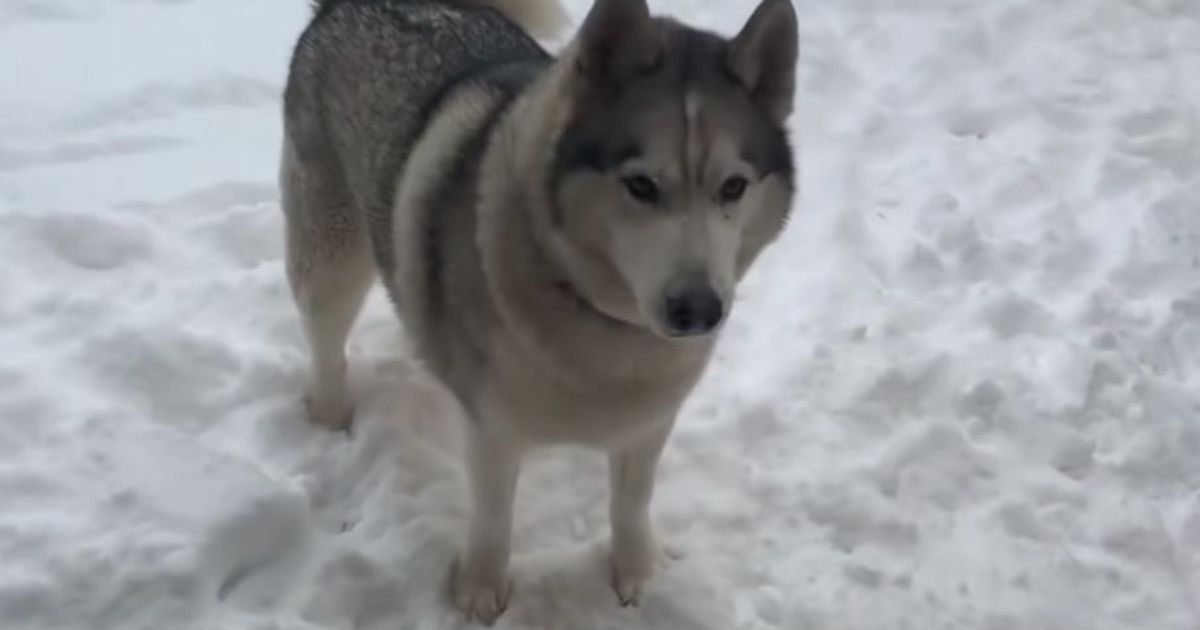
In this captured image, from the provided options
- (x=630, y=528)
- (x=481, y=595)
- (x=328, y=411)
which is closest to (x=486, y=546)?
(x=481, y=595)

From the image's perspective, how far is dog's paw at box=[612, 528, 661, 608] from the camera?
297 centimetres

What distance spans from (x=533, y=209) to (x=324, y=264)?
33.5 inches

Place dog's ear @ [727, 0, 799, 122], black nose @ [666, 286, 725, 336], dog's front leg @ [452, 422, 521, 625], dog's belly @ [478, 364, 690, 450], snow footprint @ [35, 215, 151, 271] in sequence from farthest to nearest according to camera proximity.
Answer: snow footprint @ [35, 215, 151, 271], dog's front leg @ [452, 422, 521, 625], dog's belly @ [478, 364, 690, 450], dog's ear @ [727, 0, 799, 122], black nose @ [666, 286, 725, 336]

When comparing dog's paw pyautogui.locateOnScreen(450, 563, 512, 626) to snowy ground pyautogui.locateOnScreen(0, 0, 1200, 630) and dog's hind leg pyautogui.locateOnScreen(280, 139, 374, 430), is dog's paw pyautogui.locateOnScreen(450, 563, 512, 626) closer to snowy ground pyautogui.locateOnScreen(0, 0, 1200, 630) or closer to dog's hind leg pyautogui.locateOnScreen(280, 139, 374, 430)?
snowy ground pyautogui.locateOnScreen(0, 0, 1200, 630)

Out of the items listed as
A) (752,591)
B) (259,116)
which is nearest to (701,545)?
(752,591)

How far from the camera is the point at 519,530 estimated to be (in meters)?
3.13

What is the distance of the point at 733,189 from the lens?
7.54 feet

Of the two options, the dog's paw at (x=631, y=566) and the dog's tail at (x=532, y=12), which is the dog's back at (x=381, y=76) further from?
the dog's paw at (x=631, y=566)

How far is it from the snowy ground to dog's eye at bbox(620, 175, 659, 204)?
1020mm

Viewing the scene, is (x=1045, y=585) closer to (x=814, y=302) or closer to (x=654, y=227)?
(x=814, y=302)

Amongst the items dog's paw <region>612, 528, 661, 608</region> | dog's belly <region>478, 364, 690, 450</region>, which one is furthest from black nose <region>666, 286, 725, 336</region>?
dog's paw <region>612, 528, 661, 608</region>

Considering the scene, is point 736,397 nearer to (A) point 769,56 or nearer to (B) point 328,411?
(B) point 328,411

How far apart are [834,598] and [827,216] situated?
147cm

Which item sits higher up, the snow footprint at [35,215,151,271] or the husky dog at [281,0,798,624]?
the husky dog at [281,0,798,624]
